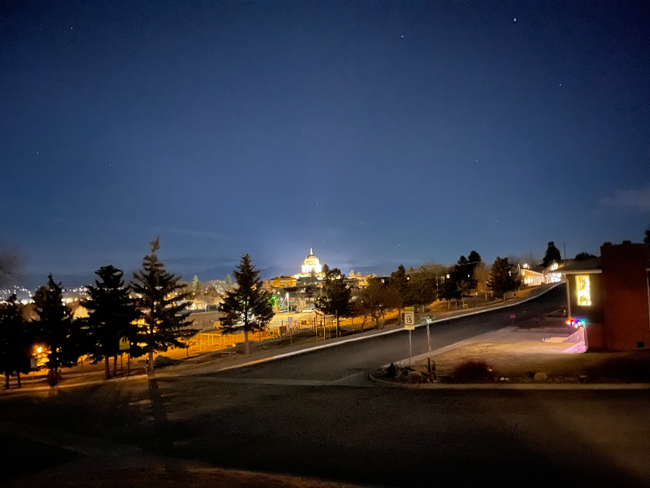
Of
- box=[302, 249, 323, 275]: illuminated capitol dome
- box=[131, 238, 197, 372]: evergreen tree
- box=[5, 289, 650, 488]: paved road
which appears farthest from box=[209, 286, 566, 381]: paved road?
box=[302, 249, 323, 275]: illuminated capitol dome

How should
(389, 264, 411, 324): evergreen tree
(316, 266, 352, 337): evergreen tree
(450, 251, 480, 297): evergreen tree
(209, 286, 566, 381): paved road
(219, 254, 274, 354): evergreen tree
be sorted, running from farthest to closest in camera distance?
(450, 251, 480, 297): evergreen tree < (389, 264, 411, 324): evergreen tree < (316, 266, 352, 337): evergreen tree < (219, 254, 274, 354): evergreen tree < (209, 286, 566, 381): paved road

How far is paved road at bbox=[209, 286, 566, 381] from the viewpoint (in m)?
20.6

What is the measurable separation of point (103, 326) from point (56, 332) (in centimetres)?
308

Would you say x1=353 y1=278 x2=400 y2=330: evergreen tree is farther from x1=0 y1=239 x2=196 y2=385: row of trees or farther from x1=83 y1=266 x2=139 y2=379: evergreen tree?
x1=83 y1=266 x2=139 y2=379: evergreen tree

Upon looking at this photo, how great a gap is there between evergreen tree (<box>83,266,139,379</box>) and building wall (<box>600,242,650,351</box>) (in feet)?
76.7

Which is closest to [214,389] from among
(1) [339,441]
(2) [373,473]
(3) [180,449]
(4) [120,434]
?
(4) [120,434]

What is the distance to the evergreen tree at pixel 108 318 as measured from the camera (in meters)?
26.0

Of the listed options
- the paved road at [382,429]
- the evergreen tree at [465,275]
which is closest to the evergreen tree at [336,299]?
the paved road at [382,429]

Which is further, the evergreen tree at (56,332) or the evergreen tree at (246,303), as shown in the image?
the evergreen tree at (246,303)

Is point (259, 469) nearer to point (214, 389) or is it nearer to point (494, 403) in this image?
point (494, 403)

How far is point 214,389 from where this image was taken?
59.6 ft

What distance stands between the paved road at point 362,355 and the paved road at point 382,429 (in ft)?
6.82

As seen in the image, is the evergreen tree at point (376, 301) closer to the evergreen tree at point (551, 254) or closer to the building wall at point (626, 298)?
the building wall at point (626, 298)

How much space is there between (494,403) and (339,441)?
4.74 m
